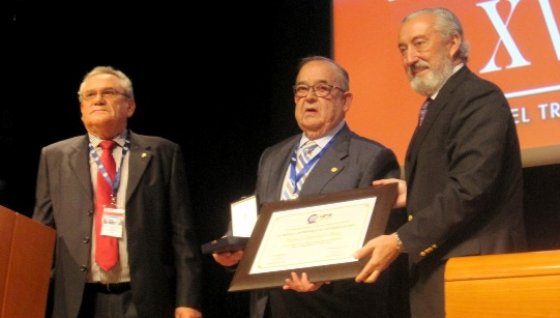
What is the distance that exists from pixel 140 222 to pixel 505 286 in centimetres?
202

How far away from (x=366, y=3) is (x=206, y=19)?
1224mm

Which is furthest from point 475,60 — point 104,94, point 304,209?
point 104,94

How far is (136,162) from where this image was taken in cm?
321

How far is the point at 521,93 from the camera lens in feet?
11.7

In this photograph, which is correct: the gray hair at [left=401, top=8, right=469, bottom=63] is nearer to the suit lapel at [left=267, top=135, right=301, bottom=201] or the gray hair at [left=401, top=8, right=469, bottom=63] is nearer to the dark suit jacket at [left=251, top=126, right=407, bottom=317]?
the dark suit jacket at [left=251, top=126, right=407, bottom=317]

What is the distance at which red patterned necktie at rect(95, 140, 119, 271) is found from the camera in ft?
9.87

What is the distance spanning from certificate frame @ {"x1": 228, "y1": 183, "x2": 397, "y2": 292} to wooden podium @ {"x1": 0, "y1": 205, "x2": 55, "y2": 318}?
66 cm

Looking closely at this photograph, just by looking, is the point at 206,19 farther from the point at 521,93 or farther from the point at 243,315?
the point at 521,93

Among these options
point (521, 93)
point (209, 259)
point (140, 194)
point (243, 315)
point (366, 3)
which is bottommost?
point (243, 315)

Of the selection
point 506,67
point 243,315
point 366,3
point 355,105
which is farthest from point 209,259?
point 506,67

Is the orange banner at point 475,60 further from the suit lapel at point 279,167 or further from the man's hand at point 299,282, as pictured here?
the man's hand at point 299,282

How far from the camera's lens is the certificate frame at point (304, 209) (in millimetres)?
2357

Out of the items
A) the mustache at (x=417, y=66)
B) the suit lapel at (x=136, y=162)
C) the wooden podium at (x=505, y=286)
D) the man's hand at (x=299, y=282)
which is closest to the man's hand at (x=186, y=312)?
the suit lapel at (x=136, y=162)

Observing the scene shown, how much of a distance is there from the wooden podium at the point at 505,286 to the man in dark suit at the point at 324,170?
1.49 m
